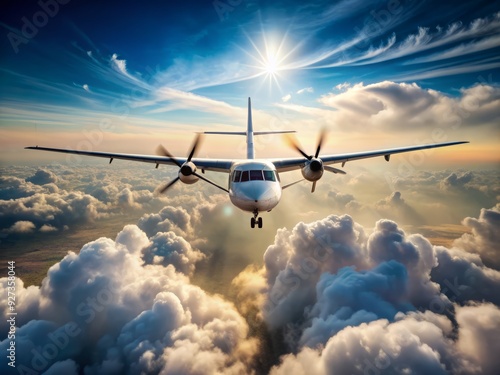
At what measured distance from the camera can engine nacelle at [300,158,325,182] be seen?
18.6 metres

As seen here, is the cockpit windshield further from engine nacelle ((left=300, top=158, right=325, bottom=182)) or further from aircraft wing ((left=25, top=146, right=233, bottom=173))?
aircraft wing ((left=25, top=146, right=233, bottom=173))

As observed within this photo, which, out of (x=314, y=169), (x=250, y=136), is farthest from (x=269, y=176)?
(x=250, y=136)

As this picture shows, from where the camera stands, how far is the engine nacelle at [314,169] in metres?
18.6

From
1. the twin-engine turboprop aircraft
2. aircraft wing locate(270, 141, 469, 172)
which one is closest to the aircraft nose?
the twin-engine turboprop aircraft


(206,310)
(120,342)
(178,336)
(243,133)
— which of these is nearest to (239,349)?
(206,310)

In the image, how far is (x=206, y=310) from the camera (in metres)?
183

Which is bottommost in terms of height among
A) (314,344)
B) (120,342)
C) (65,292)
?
(120,342)

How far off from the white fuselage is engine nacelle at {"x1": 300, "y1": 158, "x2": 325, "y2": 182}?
3.14 meters

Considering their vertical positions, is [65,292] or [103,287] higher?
[103,287]

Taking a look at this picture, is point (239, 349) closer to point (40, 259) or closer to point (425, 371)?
point (425, 371)

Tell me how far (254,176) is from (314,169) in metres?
5.27

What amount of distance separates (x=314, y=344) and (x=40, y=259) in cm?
22663

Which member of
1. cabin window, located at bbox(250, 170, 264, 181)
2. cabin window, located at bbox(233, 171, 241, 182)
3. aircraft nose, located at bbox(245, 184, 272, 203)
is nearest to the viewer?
aircraft nose, located at bbox(245, 184, 272, 203)

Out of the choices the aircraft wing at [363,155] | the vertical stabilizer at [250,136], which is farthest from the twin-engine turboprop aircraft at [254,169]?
the vertical stabilizer at [250,136]
